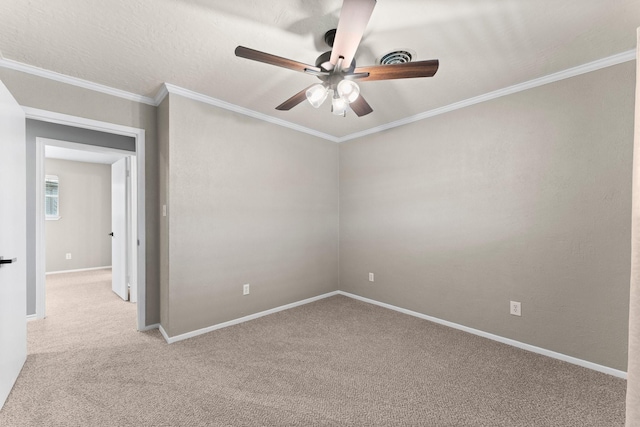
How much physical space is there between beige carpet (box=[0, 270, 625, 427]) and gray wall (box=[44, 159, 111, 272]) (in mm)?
3729

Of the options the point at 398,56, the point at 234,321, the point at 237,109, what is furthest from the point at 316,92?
the point at 234,321

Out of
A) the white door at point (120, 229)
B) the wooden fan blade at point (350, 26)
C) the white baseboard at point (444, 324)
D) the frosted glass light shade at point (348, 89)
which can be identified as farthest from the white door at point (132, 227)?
the wooden fan blade at point (350, 26)

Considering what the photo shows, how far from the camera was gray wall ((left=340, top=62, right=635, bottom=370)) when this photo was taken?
7.13 feet

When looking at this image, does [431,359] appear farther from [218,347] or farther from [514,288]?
[218,347]

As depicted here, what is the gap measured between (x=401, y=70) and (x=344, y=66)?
33cm

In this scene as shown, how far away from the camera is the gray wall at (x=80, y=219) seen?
588 cm

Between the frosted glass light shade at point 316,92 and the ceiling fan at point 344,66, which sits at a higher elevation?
the ceiling fan at point 344,66

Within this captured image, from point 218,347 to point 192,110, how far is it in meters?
2.23

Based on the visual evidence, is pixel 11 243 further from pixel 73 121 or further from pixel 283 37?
pixel 283 37

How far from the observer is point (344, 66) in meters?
1.71

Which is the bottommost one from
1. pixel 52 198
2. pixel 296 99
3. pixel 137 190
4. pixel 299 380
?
pixel 299 380

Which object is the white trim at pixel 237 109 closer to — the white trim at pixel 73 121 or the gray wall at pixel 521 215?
the white trim at pixel 73 121

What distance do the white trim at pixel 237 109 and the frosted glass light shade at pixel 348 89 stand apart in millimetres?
1672

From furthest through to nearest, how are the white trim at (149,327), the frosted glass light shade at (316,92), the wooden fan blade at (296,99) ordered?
the white trim at (149,327), the wooden fan blade at (296,99), the frosted glass light shade at (316,92)
